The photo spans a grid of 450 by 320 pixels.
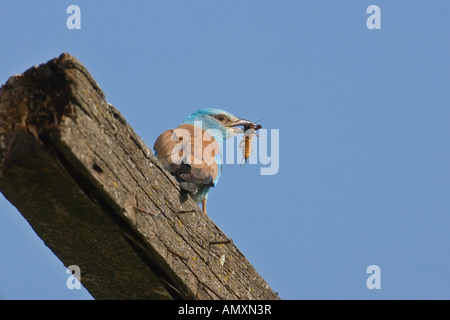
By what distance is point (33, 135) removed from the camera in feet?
7.64

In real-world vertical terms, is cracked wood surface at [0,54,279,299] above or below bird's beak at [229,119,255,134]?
below

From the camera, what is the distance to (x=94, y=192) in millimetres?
2537

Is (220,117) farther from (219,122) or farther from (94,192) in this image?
(94,192)

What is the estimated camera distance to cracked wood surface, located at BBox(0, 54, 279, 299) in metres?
2.38

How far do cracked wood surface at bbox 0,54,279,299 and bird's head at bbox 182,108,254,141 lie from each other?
5439 mm

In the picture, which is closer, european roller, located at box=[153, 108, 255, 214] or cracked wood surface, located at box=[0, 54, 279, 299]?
cracked wood surface, located at box=[0, 54, 279, 299]

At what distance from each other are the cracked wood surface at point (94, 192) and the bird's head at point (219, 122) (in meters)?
5.44

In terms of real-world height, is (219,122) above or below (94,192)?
above

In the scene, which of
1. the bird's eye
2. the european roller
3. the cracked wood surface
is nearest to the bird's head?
the bird's eye

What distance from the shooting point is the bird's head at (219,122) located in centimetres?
873

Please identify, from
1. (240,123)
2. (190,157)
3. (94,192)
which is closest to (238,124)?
(240,123)

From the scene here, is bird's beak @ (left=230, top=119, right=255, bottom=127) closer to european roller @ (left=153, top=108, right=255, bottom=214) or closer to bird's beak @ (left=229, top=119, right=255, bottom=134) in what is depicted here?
bird's beak @ (left=229, top=119, right=255, bottom=134)

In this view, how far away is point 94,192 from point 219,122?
250 inches
